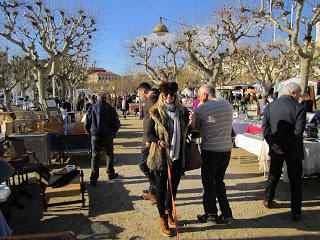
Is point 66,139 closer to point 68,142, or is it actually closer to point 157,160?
point 68,142

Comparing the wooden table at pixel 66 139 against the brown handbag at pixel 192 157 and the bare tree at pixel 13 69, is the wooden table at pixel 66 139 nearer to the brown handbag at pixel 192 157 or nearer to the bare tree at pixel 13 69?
the brown handbag at pixel 192 157

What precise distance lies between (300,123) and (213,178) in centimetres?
129

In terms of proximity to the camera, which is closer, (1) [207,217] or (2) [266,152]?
(1) [207,217]

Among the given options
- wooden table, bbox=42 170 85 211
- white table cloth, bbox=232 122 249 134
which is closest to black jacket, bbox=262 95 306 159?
wooden table, bbox=42 170 85 211

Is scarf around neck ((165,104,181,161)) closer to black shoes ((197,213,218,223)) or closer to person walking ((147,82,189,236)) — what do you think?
person walking ((147,82,189,236))

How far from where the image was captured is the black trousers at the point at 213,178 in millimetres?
4547

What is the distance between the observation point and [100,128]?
21.7 feet

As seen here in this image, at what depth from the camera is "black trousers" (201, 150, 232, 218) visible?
4.55 m

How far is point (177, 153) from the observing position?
4277 millimetres

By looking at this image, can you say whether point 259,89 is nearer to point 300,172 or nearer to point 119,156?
point 119,156

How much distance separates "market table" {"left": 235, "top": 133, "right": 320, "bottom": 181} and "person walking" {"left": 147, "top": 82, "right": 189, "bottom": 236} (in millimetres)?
2476

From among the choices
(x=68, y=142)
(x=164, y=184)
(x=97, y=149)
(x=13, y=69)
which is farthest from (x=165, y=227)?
(x=13, y=69)

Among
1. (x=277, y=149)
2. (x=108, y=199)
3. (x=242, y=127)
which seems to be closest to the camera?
(x=277, y=149)

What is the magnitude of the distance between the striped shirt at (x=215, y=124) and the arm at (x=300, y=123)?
0.85 metres
